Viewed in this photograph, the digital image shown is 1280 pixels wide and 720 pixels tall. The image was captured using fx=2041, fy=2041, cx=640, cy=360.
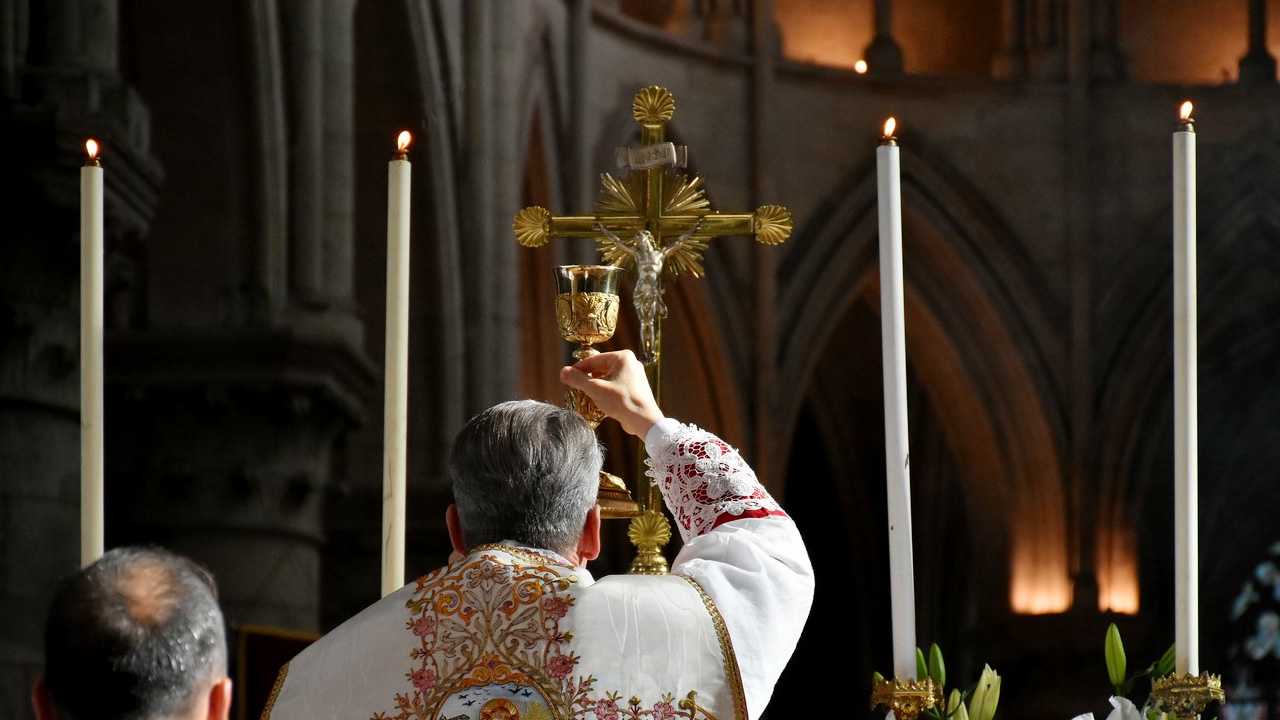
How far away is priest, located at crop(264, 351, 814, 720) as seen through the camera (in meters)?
2.03

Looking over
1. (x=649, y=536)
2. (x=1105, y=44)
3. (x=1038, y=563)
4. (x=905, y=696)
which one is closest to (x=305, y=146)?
(x=649, y=536)

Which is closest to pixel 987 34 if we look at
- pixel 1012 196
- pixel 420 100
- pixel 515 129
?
pixel 1012 196

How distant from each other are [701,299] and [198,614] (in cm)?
935

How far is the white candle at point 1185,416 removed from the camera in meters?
2.54

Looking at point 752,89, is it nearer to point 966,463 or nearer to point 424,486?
point 966,463

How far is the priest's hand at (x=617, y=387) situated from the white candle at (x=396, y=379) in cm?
27

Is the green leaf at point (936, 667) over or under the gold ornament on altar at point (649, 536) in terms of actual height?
under

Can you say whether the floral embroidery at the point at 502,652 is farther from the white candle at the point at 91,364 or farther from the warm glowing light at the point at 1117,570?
the warm glowing light at the point at 1117,570

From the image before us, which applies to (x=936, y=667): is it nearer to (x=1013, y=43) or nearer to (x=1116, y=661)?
(x=1116, y=661)

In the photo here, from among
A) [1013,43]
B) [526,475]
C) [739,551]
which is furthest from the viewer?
[1013,43]

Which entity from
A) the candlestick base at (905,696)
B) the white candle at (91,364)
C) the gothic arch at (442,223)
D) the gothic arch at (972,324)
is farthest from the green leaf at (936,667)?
the gothic arch at (972,324)

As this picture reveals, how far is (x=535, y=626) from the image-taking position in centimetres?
204

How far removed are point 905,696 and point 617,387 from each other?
496mm

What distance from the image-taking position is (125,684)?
154 centimetres
